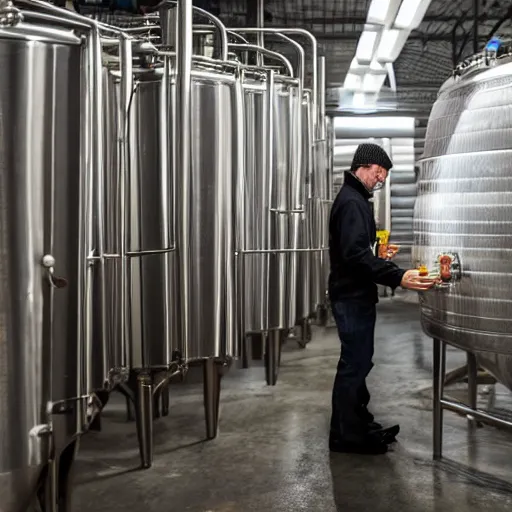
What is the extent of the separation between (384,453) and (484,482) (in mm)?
467

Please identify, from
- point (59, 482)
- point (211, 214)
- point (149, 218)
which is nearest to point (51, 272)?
point (59, 482)

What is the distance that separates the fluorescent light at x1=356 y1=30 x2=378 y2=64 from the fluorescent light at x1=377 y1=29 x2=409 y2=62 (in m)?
0.06

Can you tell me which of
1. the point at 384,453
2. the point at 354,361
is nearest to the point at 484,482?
the point at 384,453

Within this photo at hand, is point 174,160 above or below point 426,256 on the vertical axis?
above

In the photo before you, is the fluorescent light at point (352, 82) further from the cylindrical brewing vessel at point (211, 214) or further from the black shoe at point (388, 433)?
the black shoe at point (388, 433)

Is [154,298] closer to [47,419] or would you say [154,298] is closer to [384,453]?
[47,419]

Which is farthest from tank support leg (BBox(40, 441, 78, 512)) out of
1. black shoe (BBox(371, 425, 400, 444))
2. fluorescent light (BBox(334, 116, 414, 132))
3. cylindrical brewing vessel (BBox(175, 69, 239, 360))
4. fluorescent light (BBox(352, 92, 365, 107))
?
fluorescent light (BBox(334, 116, 414, 132))

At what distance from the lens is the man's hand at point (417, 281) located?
2346mm

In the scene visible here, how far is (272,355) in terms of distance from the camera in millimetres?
3938

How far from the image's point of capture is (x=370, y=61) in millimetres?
5230

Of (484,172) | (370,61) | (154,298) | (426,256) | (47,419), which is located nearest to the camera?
(47,419)

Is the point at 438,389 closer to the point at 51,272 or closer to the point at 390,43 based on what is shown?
the point at 51,272

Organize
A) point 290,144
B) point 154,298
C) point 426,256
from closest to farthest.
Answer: point 426,256 → point 154,298 → point 290,144

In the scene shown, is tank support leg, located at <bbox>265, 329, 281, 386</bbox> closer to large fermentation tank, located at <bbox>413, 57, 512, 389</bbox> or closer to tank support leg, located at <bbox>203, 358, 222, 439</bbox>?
tank support leg, located at <bbox>203, 358, 222, 439</bbox>
